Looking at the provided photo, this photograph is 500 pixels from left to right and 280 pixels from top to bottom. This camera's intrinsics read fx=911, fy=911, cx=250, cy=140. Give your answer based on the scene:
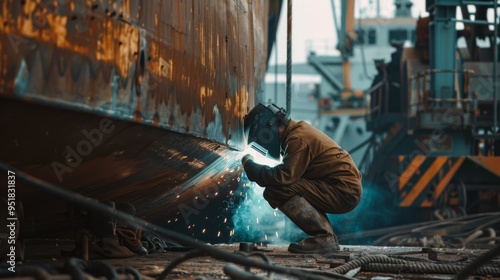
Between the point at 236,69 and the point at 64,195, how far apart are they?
129 inches

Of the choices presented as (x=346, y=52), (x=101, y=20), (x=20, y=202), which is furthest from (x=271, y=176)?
(x=346, y=52)

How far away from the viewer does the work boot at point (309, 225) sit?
19.8 ft

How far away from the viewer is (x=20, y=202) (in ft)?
13.2

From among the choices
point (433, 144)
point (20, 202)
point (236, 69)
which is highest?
point (236, 69)

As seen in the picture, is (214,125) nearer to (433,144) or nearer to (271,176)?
(271,176)

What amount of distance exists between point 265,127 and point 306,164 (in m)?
0.42

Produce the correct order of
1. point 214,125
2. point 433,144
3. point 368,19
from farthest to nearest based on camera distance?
1. point 368,19
2. point 433,144
3. point 214,125

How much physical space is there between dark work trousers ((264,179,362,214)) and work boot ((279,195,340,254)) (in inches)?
1.6

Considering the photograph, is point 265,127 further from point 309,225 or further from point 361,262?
point 361,262

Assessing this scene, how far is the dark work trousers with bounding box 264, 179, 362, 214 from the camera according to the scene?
19.7 feet

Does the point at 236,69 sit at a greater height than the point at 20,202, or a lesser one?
greater

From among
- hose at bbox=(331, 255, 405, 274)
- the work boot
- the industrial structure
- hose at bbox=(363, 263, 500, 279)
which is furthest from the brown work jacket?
hose at bbox=(363, 263, 500, 279)

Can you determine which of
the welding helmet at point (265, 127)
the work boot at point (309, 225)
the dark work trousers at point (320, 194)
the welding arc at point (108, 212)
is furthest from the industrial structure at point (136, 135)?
the dark work trousers at point (320, 194)

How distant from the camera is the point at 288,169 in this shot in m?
5.87
